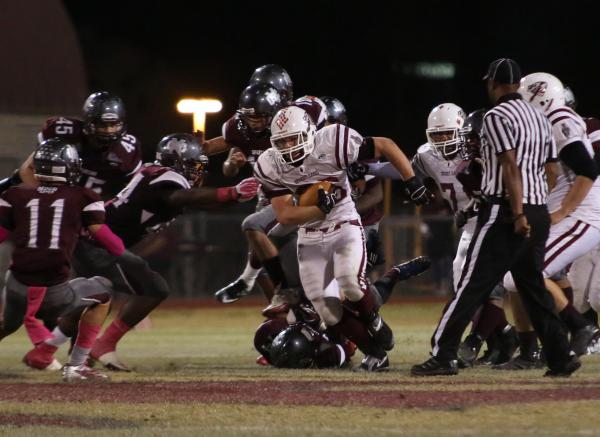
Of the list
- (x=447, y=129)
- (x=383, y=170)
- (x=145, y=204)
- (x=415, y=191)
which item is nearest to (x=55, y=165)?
(x=145, y=204)

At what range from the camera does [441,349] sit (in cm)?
730

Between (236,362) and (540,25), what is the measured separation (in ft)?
69.5

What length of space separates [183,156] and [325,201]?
177cm

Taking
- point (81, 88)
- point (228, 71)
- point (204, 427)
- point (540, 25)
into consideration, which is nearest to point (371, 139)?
point (204, 427)

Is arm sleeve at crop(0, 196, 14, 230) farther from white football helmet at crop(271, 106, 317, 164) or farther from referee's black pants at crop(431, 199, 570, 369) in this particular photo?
referee's black pants at crop(431, 199, 570, 369)

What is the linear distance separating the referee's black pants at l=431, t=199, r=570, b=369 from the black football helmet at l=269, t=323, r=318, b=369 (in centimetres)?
166

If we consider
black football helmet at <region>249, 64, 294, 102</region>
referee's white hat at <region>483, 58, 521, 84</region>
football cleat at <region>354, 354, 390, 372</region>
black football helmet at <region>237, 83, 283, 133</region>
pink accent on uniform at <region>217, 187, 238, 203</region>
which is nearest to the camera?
referee's white hat at <region>483, 58, 521, 84</region>

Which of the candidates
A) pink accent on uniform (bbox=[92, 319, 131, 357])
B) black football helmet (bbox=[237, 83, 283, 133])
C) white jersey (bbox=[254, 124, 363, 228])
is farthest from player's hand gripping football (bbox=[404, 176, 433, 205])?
pink accent on uniform (bbox=[92, 319, 131, 357])

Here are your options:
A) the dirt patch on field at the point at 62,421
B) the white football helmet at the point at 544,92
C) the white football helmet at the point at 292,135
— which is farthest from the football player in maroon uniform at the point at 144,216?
the dirt patch on field at the point at 62,421

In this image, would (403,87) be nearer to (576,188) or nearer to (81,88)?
(81,88)

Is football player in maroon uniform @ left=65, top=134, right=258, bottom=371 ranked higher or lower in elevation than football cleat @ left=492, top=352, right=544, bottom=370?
higher

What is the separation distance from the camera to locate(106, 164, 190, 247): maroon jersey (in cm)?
898

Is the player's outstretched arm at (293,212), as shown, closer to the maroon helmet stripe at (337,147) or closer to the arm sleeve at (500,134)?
the maroon helmet stripe at (337,147)

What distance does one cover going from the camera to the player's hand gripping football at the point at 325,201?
7.74m
